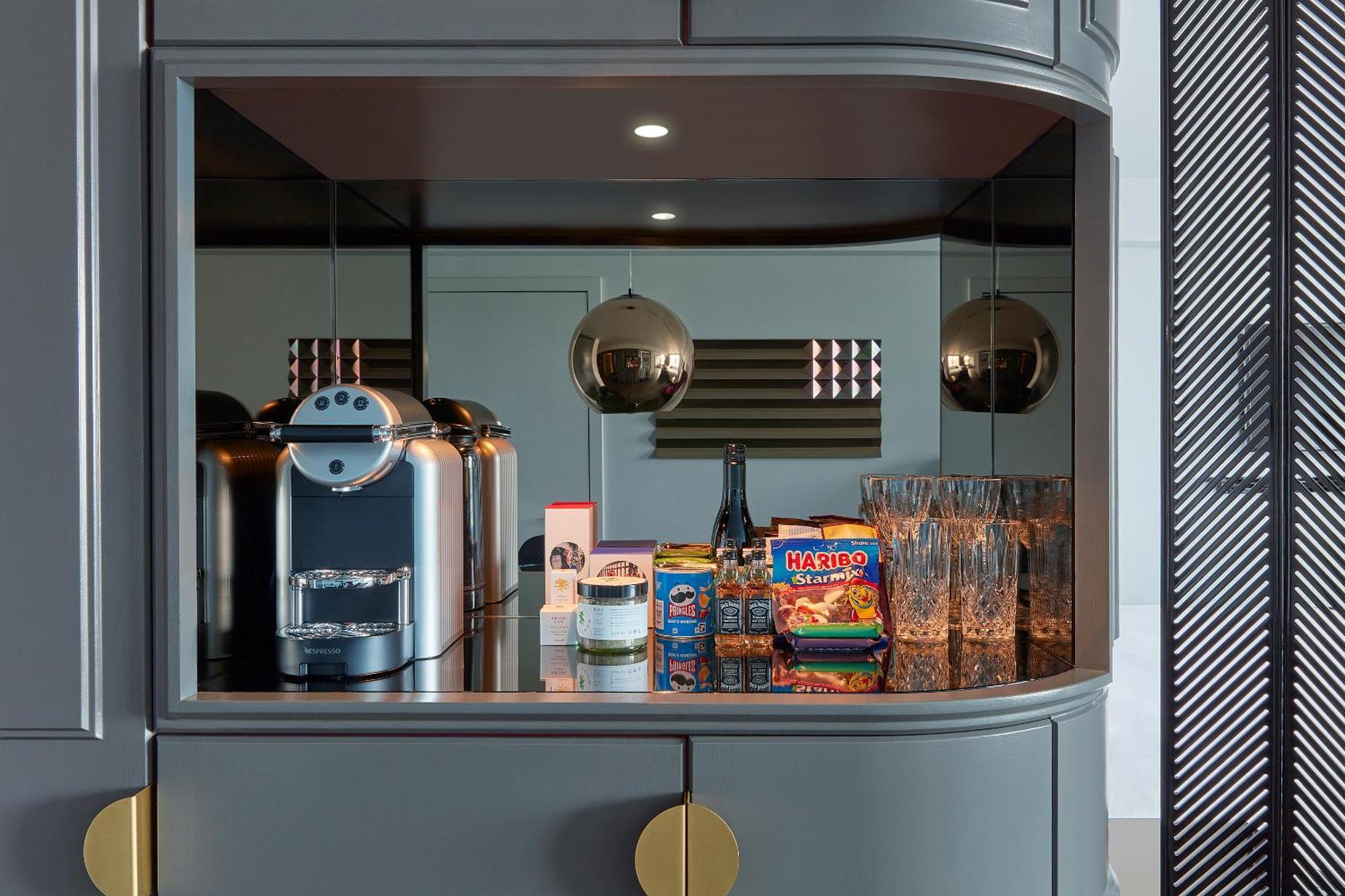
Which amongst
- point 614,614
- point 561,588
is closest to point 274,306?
point 561,588

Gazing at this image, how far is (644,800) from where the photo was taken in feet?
3.09

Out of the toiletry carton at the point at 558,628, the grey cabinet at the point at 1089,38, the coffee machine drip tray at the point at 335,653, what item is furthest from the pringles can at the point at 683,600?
the grey cabinet at the point at 1089,38

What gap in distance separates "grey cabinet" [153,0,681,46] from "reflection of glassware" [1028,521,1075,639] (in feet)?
2.56

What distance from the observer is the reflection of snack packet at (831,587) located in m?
1.17

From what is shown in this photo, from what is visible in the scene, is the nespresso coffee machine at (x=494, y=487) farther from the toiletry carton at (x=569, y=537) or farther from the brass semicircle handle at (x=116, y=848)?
the brass semicircle handle at (x=116, y=848)

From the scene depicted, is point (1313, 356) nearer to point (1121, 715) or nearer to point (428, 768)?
point (428, 768)

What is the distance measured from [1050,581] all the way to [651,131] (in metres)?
0.81

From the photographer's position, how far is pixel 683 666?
111 cm

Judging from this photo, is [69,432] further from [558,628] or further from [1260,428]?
[1260,428]

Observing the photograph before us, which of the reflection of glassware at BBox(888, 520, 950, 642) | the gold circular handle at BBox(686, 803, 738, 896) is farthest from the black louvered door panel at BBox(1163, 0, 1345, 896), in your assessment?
the gold circular handle at BBox(686, 803, 738, 896)

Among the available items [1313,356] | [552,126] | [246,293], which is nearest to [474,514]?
[246,293]

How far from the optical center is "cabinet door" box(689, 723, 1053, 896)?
0.93 meters

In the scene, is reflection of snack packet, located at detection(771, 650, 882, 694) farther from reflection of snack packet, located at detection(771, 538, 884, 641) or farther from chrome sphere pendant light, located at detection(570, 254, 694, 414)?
chrome sphere pendant light, located at detection(570, 254, 694, 414)

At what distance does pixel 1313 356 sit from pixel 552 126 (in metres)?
1.02
